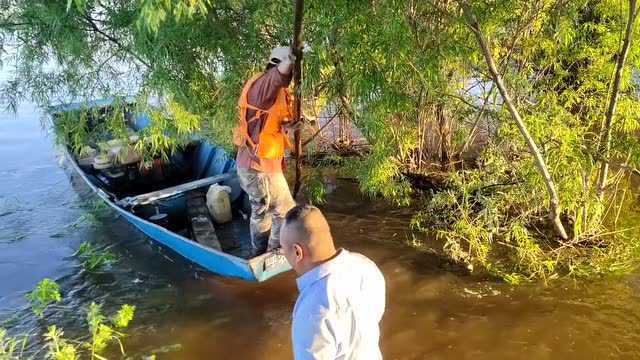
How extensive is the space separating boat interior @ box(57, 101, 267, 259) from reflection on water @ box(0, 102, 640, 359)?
45 centimetres

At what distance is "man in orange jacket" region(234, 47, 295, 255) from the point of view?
485 cm

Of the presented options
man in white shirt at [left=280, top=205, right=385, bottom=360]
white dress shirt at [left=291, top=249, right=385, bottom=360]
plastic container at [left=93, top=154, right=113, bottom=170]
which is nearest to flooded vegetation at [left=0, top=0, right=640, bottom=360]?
plastic container at [left=93, top=154, right=113, bottom=170]

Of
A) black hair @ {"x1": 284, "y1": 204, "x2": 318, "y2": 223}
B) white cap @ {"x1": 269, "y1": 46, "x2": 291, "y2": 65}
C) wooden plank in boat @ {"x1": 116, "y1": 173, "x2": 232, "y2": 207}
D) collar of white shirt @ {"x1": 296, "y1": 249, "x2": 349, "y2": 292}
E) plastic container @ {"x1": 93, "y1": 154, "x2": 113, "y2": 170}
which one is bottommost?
wooden plank in boat @ {"x1": 116, "y1": 173, "x2": 232, "y2": 207}

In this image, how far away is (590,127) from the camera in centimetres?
626

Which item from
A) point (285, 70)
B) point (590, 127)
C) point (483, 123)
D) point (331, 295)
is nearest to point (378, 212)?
point (483, 123)

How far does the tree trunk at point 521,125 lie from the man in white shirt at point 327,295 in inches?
123

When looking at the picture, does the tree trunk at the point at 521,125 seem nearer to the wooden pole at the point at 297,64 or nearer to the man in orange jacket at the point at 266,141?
the wooden pole at the point at 297,64

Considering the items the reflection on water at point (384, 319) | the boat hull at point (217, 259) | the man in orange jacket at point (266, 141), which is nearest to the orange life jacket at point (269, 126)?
the man in orange jacket at point (266, 141)

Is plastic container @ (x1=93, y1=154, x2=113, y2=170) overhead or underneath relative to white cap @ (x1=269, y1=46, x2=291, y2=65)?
underneath

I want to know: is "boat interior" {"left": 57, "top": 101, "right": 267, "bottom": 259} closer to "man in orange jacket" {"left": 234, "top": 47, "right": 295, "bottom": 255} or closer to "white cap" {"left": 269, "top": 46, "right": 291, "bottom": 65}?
"man in orange jacket" {"left": 234, "top": 47, "right": 295, "bottom": 255}

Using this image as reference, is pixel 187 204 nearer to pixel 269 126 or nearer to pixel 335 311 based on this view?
pixel 269 126

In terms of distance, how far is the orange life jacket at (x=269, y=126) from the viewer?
16.6 feet

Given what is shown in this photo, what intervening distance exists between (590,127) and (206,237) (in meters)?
4.43

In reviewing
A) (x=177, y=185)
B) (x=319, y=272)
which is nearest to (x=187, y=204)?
(x=177, y=185)
